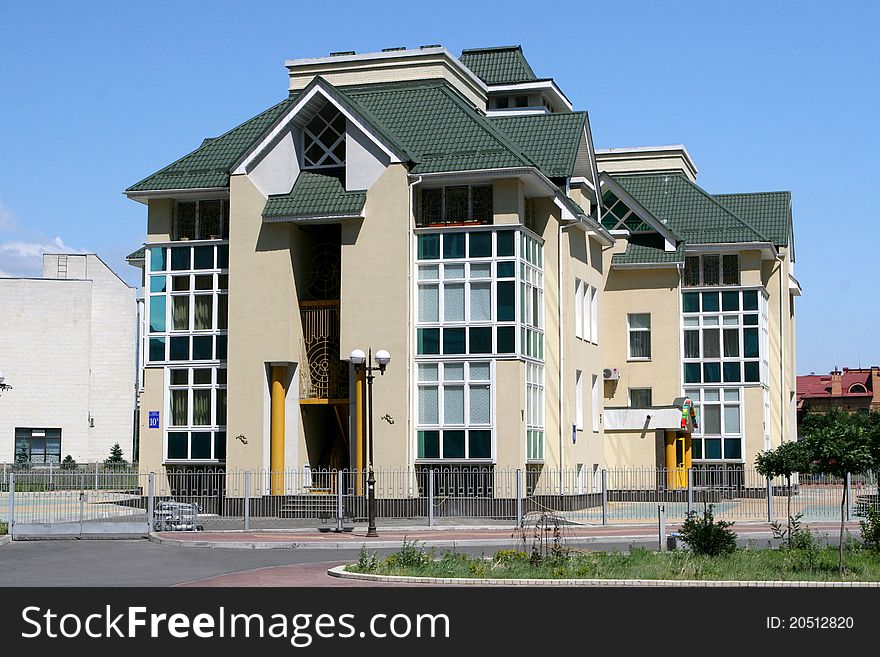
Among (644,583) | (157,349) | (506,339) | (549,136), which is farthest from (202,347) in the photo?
(644,583)

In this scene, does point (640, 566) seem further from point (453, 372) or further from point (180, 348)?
point (180, 348)

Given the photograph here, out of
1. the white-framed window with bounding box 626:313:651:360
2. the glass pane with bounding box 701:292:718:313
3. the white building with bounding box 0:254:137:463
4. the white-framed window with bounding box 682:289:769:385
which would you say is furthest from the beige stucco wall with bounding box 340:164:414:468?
Result: the white building with bounding box 0:254:137:463

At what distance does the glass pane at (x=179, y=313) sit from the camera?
134 feet

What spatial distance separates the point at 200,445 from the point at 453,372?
26.8 feet

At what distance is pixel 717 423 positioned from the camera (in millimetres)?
51219

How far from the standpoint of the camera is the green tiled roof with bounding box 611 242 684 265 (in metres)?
49.4

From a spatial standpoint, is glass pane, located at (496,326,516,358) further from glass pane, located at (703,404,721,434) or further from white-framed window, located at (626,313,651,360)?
glass pane, located at (703,404,721,434)

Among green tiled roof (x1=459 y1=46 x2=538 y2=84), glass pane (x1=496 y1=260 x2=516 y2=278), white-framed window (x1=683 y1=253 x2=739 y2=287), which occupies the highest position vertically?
green tiled roof (x1=459 y1=46 x2=538 y2=84)

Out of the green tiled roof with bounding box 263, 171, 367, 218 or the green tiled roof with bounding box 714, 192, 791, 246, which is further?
the green tiled roof with bounding box 714, 192, 791, 246

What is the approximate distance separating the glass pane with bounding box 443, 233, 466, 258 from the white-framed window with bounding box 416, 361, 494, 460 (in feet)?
10.0

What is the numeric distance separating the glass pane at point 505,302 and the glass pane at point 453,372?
178 centimetres

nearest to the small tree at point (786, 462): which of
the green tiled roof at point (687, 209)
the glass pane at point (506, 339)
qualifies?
the glass pane at point (506, 339)

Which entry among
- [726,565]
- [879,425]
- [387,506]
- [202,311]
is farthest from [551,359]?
[726,565]
